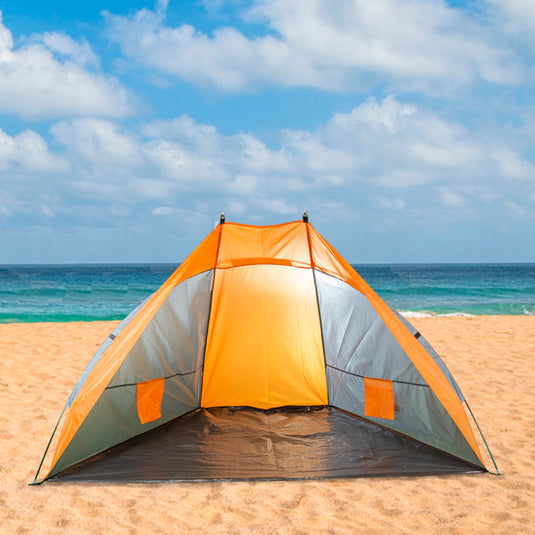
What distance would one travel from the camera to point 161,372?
155 inches

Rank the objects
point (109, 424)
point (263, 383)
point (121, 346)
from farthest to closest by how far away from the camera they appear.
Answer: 1. point (263, 383)
2. point (121, 346)
3. point (109, 424)

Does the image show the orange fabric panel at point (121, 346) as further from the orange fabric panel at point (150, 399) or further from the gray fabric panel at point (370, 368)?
the gray fabric panel at point (370, 368)

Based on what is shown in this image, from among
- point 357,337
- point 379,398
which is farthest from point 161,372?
point 379,398

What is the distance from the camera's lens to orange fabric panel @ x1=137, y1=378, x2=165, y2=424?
374 centimetres

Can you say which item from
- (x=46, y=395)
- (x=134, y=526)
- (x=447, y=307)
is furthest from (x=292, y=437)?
(x=447, y=307)

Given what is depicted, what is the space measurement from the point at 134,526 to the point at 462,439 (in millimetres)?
2199

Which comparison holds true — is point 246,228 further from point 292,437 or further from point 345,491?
point 345,491

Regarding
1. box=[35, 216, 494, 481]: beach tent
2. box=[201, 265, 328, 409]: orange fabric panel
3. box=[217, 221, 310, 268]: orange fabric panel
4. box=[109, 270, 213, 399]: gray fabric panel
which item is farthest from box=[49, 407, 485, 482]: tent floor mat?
box=[217, 221, 310, 268]: orange fabric panel

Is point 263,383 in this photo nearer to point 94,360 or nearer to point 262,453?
point 262,453

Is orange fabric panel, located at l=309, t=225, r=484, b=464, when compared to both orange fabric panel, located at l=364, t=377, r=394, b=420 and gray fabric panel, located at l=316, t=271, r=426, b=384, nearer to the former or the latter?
gray fabric panel, located at l=316, t=271, r=426, b=384

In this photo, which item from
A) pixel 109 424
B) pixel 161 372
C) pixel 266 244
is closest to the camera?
pixel 109 424

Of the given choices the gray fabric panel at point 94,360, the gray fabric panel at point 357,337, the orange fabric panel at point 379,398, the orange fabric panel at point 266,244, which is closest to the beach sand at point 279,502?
the gray fabric panel at point 94,360

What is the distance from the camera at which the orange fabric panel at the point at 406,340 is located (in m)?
3.43

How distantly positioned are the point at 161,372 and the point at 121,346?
1.43 ft
